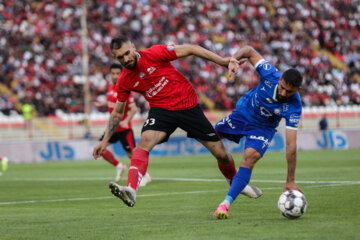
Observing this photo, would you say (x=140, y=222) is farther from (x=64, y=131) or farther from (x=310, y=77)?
(x=310, y=77)

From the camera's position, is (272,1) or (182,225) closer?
(182,225)

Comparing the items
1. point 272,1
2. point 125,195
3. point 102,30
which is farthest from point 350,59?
point 125,195

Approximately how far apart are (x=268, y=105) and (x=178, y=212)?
178 cm

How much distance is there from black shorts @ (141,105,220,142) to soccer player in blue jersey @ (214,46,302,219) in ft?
1.22

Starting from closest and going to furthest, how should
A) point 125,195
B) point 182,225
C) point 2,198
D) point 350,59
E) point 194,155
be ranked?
point 182,225 < point 125,195 < point 2,198 < point 194,155 < point 350,59

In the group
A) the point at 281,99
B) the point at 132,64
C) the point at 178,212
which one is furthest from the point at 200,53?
the point at 178,212

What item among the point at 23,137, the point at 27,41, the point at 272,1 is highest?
the point at 272,1

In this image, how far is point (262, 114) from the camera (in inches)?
344

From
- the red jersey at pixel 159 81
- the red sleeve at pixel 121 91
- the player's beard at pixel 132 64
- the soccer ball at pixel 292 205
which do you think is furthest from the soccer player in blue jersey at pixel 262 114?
the red sleeve at pixel 121 91

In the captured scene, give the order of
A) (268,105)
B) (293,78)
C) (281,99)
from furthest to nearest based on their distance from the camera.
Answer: (268,105)
(281,99)
(293,78)

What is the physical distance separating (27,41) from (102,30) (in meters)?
4.16

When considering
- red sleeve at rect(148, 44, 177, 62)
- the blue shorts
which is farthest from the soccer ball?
red sleeve at rect(148, 44, 177, 62)

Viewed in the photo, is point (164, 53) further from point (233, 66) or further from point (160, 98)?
point (233, 66)

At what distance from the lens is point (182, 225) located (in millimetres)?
7430
